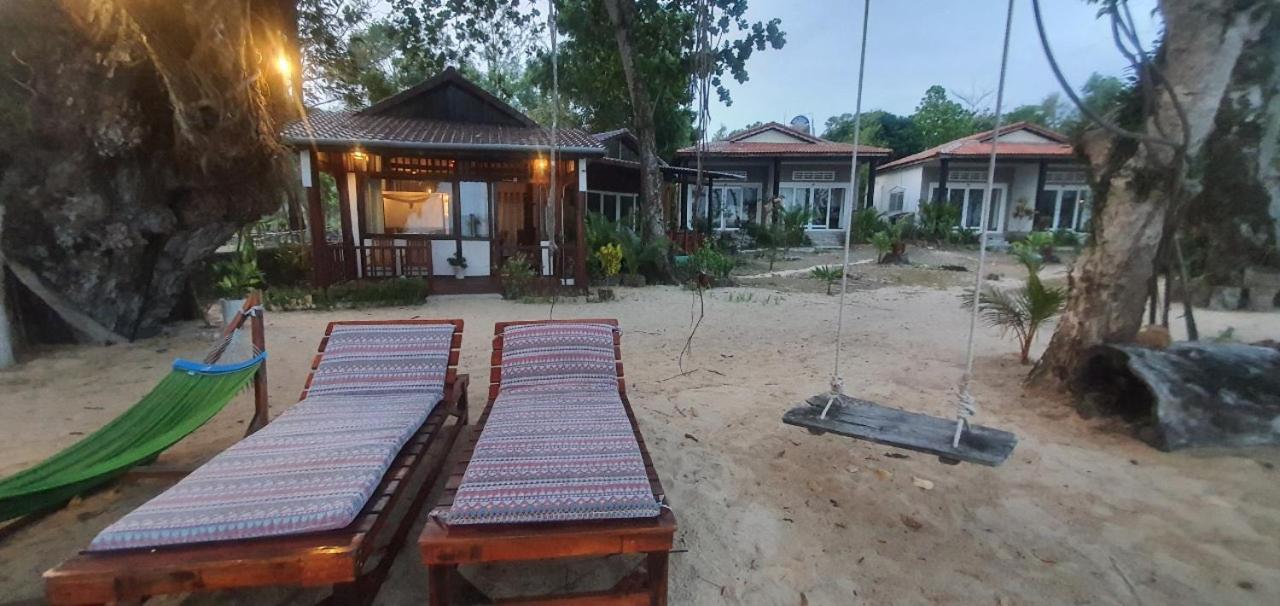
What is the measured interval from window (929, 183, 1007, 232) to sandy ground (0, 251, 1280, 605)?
18.5 meters

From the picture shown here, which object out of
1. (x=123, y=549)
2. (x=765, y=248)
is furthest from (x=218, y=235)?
(x=765, y=248)

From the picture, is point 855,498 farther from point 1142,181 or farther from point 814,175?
point 814,175

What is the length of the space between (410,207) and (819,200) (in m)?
16.4

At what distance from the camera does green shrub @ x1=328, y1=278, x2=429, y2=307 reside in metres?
9.09

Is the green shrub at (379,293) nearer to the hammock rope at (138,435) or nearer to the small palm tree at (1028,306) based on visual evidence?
the hammock rope at (138,435)

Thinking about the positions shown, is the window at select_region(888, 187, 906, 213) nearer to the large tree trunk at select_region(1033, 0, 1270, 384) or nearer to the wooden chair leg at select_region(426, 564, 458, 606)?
the large tree trunk at select_region(1033, 0, 1270, 384)

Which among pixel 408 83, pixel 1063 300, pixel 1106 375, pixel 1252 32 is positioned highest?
pixel 408 83

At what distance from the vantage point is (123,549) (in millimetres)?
1789

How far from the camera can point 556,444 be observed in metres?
2.55

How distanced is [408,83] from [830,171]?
54.0ft

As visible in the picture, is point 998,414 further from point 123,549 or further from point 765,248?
point 765,248

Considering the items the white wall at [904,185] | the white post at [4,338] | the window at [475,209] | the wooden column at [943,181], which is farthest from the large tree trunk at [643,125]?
the white wall at [904,185]

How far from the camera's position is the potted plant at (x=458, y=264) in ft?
36.0

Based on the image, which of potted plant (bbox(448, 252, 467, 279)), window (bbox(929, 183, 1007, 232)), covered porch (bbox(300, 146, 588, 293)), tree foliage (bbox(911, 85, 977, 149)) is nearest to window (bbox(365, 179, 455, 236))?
covered porch (bbox(300, 146, 588, 293))
